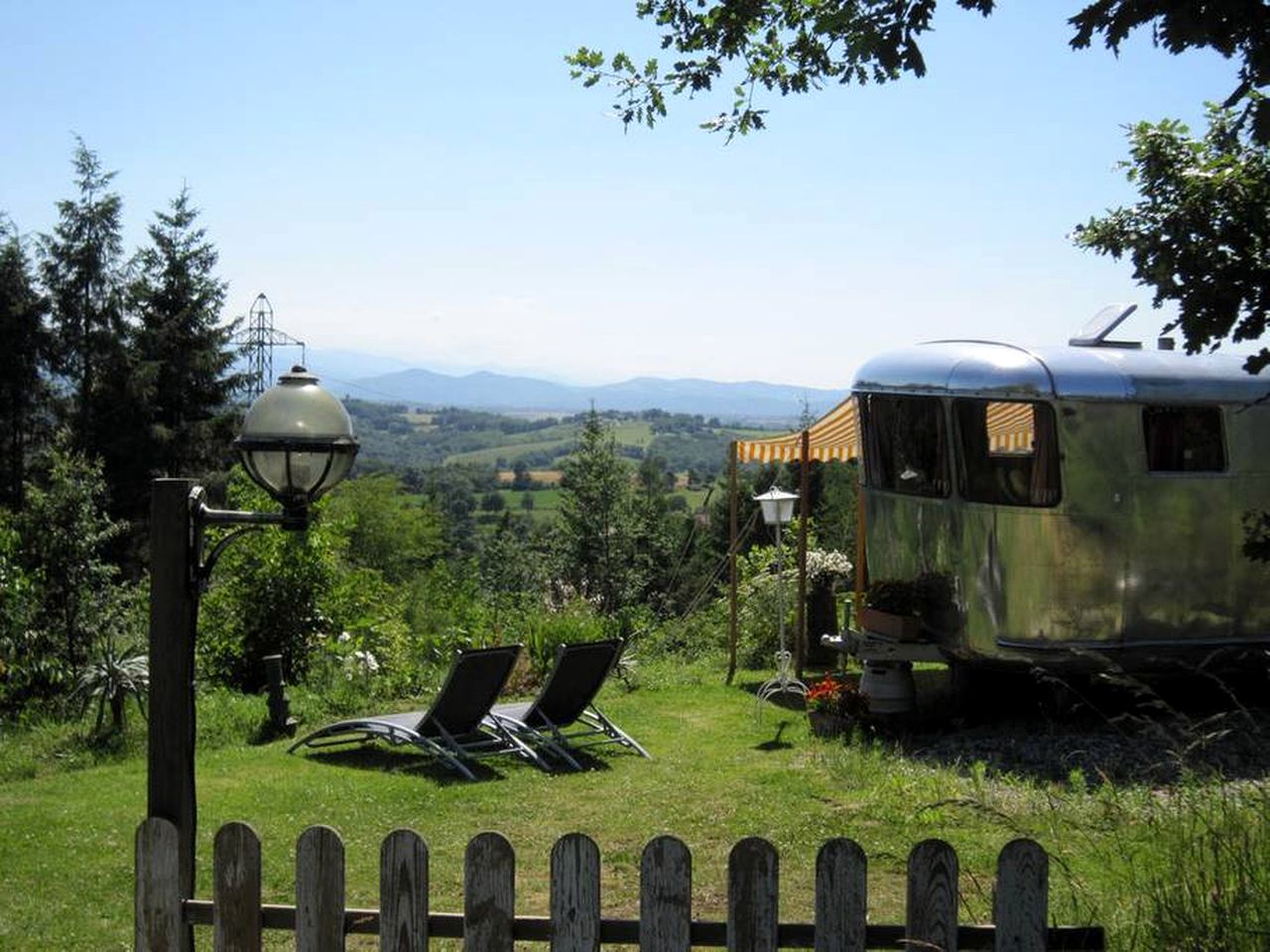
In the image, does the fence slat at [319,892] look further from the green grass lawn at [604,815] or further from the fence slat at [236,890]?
the green grass lawn at [604,815]

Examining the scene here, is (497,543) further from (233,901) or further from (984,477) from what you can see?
(233,901)

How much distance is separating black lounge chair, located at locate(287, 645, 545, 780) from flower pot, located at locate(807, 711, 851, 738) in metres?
2.13

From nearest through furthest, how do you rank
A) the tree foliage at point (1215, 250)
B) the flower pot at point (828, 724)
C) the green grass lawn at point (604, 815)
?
1. the tree foliage at point (1215, 250)
2. the green grass lawn at point (604, 815)
3. the flower pot at point (828, 724)

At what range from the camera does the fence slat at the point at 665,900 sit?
341 centimetres

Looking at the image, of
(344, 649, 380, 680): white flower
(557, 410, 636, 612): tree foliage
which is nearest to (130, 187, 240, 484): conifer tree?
(557, 410, 636, 612): tree foliage

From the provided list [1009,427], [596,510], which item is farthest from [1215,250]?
[596,510]

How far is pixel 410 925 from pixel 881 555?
8081mm

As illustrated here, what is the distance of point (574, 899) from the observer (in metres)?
3.48

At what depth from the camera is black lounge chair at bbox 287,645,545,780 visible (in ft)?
30.0

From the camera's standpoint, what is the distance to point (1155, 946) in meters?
3.78

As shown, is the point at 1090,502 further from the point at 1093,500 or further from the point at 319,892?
the point at 319,892

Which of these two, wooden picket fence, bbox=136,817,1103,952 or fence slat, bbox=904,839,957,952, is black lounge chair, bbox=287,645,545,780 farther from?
fence slat, bbox=904,839,957,952

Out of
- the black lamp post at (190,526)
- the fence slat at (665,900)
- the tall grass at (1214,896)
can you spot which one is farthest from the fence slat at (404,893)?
the tall grass at (1214,896)

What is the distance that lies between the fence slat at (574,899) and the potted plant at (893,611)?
710 centimetres
